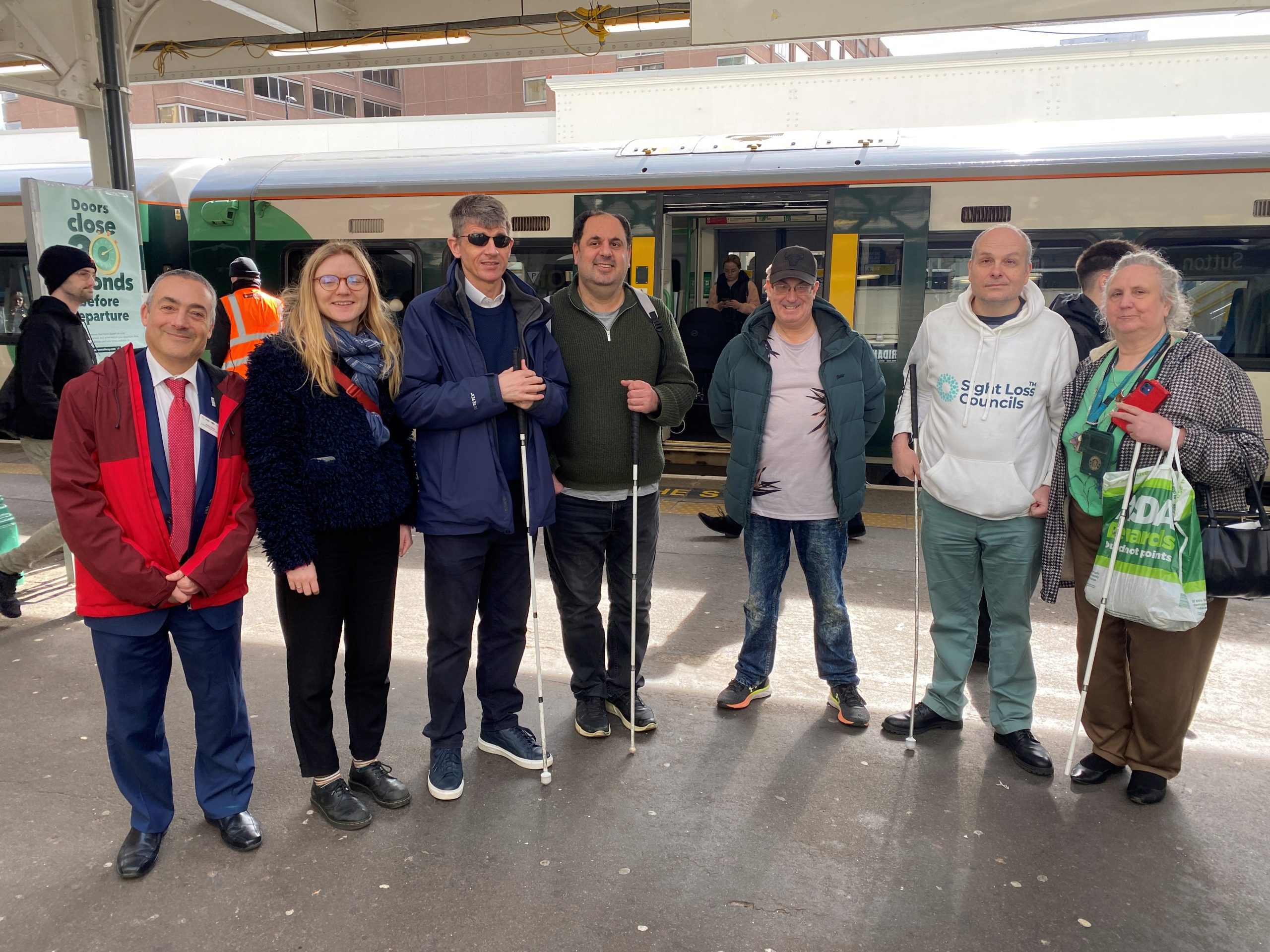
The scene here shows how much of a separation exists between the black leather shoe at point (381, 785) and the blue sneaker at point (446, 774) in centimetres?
9

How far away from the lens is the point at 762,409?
3.84m

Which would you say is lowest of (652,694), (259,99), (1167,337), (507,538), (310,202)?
(652,694)

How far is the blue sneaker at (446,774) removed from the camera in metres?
3.25

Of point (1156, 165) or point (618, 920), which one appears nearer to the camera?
point (618, 920)

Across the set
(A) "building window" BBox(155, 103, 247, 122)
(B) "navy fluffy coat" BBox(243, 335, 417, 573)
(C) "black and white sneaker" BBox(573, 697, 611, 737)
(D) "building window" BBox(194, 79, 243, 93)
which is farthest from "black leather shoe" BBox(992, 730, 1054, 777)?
(D) "building window" BBox(194, 79, 243, 93)

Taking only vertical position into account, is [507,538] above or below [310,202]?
below

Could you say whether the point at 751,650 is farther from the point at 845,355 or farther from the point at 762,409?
the point at 845,355

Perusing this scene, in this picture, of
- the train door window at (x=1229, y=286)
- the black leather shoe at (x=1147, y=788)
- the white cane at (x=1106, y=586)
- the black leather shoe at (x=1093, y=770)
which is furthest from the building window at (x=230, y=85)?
the black leather shoe at (x=1147, y=788)

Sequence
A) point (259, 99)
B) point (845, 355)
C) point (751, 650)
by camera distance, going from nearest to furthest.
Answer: point (845, 355) < point (751, 650) < point (259, 99)

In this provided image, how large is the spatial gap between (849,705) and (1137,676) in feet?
3.51

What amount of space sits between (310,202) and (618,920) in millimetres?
7750

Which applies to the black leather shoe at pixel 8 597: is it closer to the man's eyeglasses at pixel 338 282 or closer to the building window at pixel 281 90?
the man's eyeglasses at pixel 338 282

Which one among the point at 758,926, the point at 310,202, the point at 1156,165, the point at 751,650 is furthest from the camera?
the point at 310,202

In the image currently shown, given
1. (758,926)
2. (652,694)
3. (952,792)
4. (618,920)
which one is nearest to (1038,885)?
(952,792)
